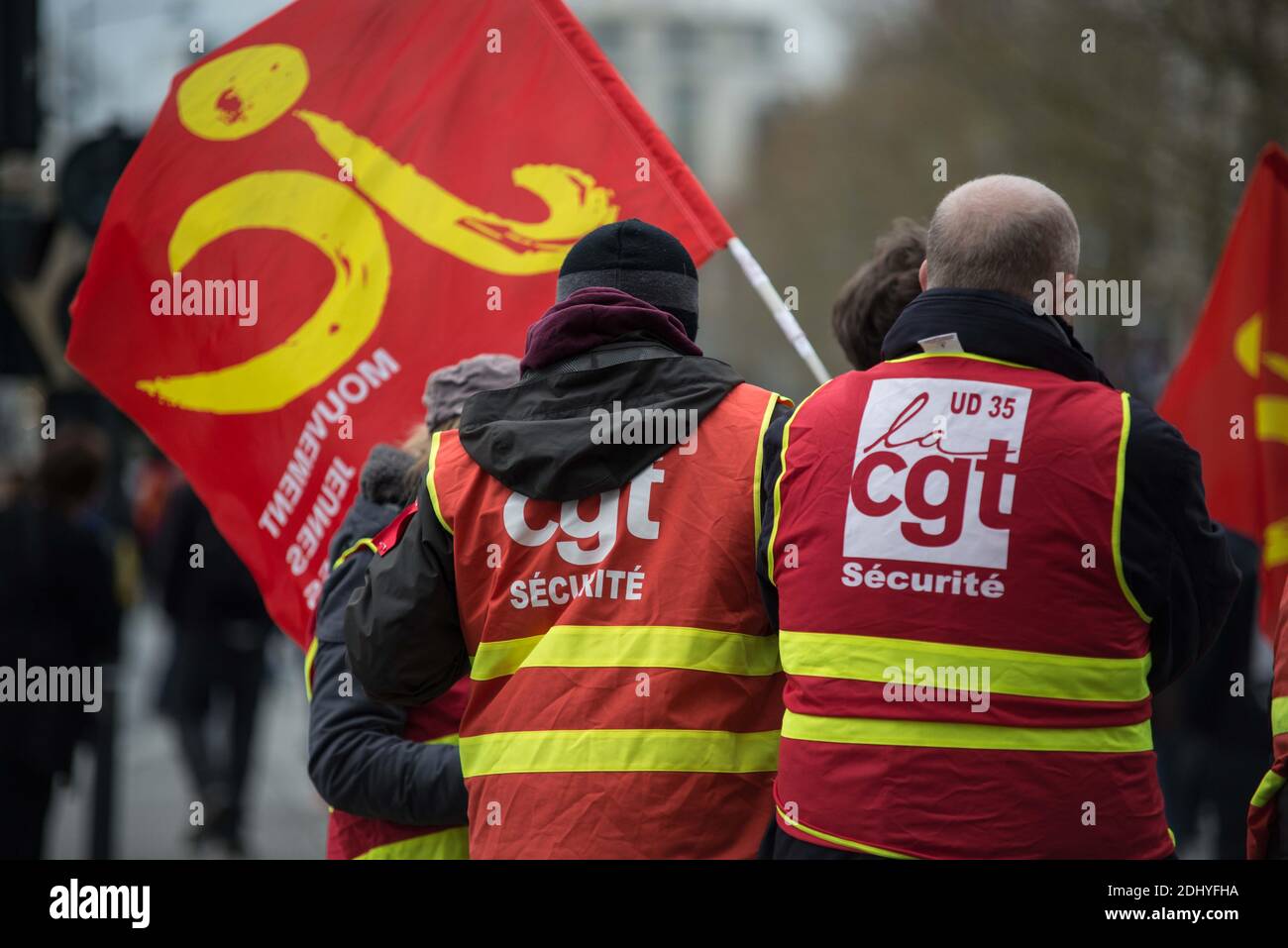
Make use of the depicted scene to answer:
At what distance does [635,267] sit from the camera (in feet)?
11.0

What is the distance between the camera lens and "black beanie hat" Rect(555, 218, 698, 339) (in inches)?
131

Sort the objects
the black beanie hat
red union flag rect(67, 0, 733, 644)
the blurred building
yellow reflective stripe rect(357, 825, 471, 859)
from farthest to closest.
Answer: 1. the blurred building
2. red union flag rect(67, 0, 733, 644)
3. yellow reflective stripe rect(357, 825, 471, 859)
4. the black beanie hat

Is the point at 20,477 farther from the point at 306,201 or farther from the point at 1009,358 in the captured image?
the point at 1009,358

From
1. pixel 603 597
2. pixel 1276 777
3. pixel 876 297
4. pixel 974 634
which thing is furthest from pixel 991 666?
pixel 876 297

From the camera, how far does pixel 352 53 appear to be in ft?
15.7

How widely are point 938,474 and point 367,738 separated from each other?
1.50 meters

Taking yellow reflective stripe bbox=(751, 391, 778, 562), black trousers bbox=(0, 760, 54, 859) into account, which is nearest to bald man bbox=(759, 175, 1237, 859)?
yellow reflective stripe bbox=(751, 391, 778, 562)

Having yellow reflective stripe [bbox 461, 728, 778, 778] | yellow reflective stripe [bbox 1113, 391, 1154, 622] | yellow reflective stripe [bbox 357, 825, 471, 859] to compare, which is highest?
yellow reflective stripe [bbox 1113, 391, 1154, 622]

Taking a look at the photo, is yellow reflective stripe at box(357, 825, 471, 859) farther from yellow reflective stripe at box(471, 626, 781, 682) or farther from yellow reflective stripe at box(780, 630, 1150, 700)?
yellow reflective stripe at box(780, 630, 1150, 700)

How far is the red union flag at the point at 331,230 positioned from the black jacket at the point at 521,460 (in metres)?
1.22

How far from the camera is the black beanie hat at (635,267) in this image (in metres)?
3.34

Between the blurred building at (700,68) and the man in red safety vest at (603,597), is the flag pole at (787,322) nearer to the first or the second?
the man in red safety vest at (603,597)

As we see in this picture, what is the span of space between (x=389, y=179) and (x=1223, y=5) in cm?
1177
